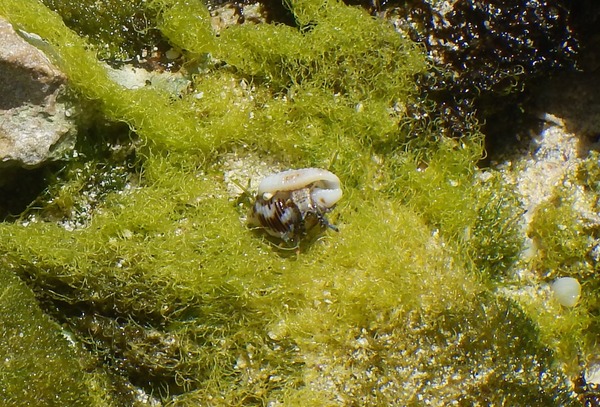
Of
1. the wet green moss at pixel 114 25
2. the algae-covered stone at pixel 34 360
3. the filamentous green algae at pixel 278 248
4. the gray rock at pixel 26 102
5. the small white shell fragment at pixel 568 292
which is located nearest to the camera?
the algae-covered stone at pixel 34 360

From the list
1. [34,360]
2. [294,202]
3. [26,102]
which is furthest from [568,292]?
[26,102]

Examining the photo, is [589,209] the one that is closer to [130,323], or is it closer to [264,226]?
[264,226]

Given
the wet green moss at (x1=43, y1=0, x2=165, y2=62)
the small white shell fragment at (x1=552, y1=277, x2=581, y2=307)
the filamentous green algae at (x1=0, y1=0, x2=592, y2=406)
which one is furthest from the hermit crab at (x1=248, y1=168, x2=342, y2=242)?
the small white shell fragment at (x1=552, y1=277, x2=581, y2=307)

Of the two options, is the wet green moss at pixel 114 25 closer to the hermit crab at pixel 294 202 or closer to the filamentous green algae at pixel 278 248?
the filamentous green algae at pixel 278 248

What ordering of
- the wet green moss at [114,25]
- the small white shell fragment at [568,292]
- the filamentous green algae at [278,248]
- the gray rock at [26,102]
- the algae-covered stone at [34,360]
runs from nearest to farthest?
the algae-covered stone at [34,360] < the gray rock at [26,102] < the filamentous green algae at [278,248] < the wet green moss at [114,25] < the small white shell fragment at [568,292]

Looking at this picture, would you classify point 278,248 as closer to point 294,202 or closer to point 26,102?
point 294,202

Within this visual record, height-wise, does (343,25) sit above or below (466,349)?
above

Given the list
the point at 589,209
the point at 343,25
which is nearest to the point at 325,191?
the point at 343,25

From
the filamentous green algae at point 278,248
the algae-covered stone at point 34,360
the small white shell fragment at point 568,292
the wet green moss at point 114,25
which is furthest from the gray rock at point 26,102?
the small white shell fragment at point 568,292
